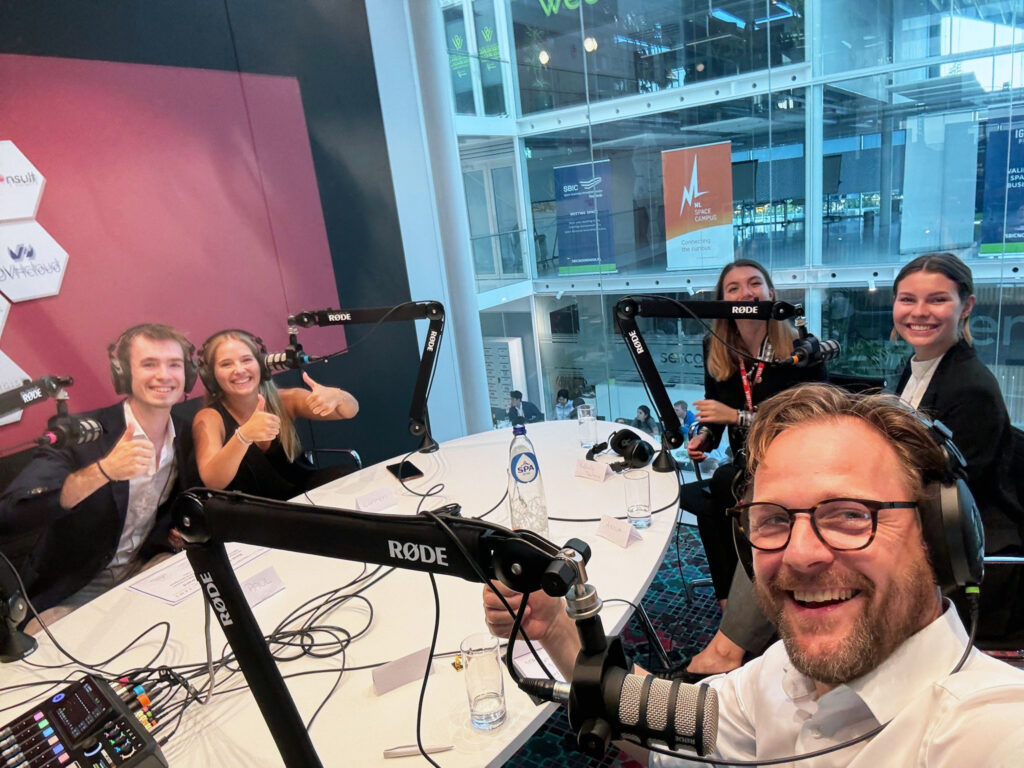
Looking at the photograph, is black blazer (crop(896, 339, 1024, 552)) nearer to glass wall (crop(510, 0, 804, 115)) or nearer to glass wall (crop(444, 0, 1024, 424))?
glass wall (crop(444, 0, 1024, 424))

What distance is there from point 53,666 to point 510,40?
428cm

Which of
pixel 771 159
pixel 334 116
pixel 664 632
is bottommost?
pixel 664 632

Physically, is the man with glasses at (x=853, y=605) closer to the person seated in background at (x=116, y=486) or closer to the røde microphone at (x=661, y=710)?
the røde microphone at (x=661, y=710)

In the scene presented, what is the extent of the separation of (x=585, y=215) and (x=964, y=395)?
9.38 ft

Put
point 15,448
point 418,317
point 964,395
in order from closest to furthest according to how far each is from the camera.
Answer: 1. point 964,395
2. point 15,448
3. point 418,317

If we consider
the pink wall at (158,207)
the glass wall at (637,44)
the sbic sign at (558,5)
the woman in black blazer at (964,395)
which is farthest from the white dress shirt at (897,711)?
the sbic sign at (558,5)

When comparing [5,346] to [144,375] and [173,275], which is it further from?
[173,275]

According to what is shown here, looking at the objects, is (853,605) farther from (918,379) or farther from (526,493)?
(918,379)

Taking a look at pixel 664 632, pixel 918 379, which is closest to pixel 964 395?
pixel 918 379

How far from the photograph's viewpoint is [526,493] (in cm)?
197

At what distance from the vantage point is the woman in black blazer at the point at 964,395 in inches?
62.6

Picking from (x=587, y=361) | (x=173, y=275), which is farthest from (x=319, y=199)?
(x=587, y=361)

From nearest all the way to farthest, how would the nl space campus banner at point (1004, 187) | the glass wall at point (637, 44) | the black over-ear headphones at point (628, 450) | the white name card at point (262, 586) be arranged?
1. the white name card at point (262, 586)
2. the black over-ear headphones at point (628, 450)
3. the nl space campus banner at point (1004, 187)
4. the glass wall at point (637, 44)

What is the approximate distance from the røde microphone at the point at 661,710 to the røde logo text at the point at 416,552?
24 centimetres
